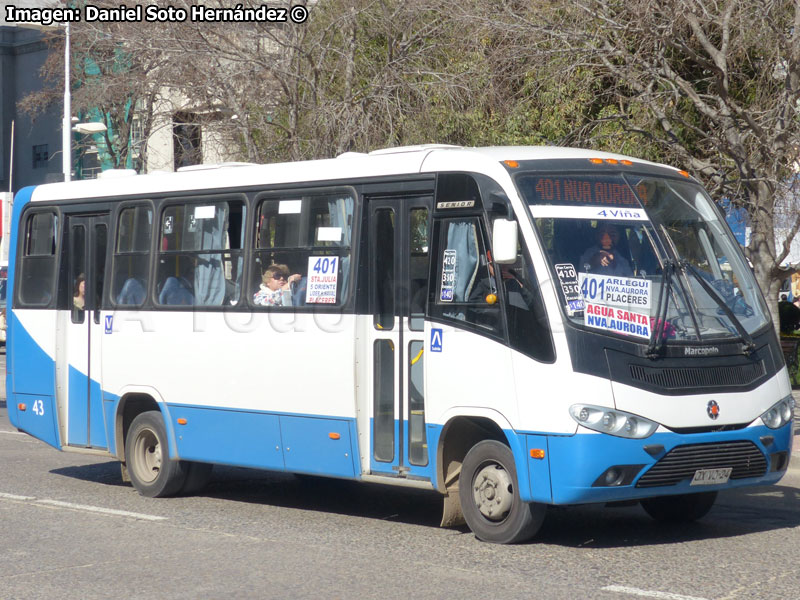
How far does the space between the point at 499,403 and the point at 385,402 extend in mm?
1210

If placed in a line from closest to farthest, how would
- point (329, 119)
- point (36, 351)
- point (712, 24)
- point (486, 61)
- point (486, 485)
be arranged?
point (486, 485), point (36, 351), point (712, 24), point (486, 61), point (329, 119)

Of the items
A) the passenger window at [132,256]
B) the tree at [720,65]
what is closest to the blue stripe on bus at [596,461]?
the passenger window at [132,256]

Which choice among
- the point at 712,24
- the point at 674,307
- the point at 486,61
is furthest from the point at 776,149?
the point at 674,307

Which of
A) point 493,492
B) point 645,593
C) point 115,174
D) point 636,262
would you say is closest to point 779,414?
point 636,262

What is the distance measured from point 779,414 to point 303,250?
12.7ft

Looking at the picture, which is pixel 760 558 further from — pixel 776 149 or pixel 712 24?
pixel 712 24

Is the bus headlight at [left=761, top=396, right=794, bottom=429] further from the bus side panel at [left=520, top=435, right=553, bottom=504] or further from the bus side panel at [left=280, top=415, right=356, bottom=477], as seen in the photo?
the bus side panel at [left=280, top=415, right=356, bottom=477]

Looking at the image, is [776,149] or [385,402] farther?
[776,149]

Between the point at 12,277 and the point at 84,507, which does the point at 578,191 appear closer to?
the point at 84,507

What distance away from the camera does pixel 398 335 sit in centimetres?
914

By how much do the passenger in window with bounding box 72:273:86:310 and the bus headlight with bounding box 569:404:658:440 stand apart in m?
5.89

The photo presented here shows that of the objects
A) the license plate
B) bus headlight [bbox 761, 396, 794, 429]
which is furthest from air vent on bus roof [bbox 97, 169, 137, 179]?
bus headlight [bbox 761, 396, 794, 429]

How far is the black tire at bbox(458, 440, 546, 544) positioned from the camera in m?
8.27

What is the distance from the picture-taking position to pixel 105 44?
68.8 feet
